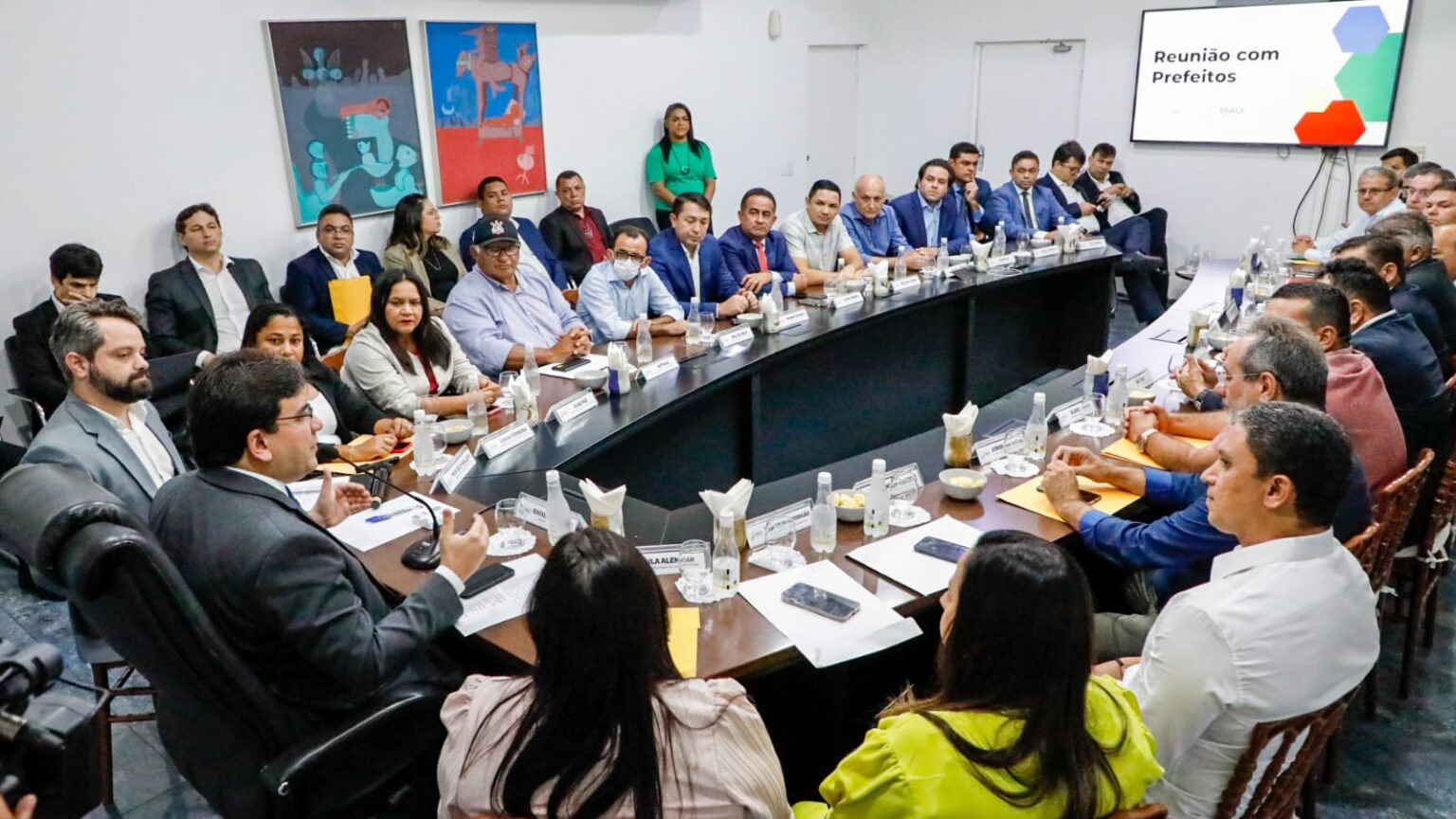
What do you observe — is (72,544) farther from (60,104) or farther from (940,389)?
(940,389)

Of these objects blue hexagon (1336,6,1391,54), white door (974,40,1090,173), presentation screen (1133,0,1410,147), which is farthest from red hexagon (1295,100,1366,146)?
white door (974,40,1090,173)

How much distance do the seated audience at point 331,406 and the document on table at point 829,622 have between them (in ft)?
4.23

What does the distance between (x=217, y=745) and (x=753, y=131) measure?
21.2ft

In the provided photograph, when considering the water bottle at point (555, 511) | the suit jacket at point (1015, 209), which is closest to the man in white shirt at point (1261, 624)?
the water bottle at point (555, 511)

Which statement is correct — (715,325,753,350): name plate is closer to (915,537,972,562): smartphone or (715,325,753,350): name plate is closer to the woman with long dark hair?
(915,537,972,562): smartphone

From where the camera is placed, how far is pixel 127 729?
2639 millimetres

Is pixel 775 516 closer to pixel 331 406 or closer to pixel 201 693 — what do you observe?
pixel 201 693

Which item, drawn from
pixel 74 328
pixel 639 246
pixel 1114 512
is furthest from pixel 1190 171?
pixel 74 328

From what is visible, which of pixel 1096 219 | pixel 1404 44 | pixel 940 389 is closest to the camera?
pixel 940 389

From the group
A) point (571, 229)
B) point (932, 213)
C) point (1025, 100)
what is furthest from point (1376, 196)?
point (571, 229)

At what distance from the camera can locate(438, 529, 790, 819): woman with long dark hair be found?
125 centimetres

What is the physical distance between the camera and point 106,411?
2471 mm

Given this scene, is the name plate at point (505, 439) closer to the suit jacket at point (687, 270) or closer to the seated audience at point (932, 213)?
the suit jacket at point (687, 270)

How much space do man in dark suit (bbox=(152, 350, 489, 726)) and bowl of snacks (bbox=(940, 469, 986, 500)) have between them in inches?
46.3
